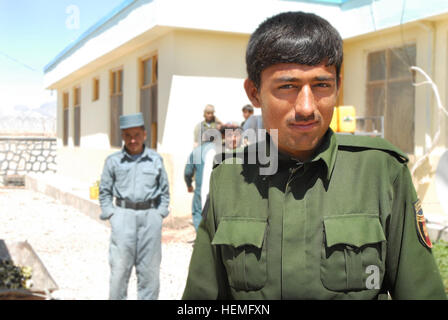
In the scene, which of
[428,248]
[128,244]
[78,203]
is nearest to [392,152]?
[428,248]

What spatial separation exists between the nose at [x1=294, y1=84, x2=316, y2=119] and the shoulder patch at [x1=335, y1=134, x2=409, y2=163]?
7.5 inches

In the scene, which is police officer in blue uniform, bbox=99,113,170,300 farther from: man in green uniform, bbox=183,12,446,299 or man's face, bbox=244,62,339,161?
man's face, bbox=244,62,339,161

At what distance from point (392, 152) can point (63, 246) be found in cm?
757

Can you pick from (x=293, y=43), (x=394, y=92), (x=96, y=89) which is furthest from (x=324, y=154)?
(x=96, y=89)

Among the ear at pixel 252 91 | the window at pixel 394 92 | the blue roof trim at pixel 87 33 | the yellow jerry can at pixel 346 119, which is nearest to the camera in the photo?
the ear at pixel 252 91

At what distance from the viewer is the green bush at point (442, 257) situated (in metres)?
4.91

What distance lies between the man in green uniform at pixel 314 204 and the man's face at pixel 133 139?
3.41 metres

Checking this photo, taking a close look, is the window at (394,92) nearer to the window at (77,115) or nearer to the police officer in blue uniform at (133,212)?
the police officer in blue uniform at (133,212)

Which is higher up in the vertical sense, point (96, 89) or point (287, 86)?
point (96, 89)

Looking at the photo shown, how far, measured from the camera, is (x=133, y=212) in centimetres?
463

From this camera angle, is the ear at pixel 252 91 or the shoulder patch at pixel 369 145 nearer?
the shoulder patch at pixel 369 145

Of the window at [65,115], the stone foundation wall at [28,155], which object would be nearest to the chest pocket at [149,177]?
the window at [65,115]

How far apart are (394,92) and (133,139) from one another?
6.07 meters

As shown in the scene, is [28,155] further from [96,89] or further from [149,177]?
[149,177]
